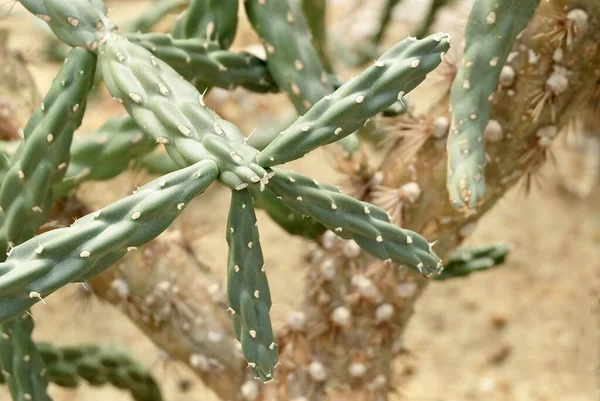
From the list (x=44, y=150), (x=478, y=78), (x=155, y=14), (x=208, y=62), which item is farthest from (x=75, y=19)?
(x=155, y=14)

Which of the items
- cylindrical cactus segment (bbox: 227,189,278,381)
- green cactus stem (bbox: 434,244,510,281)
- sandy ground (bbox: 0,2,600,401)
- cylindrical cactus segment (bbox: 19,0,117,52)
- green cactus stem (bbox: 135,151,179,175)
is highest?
cylindrical cactus segment (bbox: 19,0,117,52)

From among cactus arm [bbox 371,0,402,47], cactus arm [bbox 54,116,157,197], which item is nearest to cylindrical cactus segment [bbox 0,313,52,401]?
cactus arm [bbox 54,116,157,197]

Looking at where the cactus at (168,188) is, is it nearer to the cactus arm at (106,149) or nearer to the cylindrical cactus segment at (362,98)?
the cylindrical cactus segment at (362,98)

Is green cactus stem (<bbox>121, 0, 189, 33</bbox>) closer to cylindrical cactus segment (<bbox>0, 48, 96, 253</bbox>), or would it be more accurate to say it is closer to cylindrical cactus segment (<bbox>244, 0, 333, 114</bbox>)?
cylindrical cactus segment (<bbox>244, 0, 333, 114</bbox>)

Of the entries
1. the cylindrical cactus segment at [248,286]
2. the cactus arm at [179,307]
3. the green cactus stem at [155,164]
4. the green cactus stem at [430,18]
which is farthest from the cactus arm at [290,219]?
the green cactus stem at [430,18]

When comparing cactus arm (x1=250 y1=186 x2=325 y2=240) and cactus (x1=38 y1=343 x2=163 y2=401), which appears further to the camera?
cactus (x1=38 y1=343 x2=163 y2=401)

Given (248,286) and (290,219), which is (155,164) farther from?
(248,286)

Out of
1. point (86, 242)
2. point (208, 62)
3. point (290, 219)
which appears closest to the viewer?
point (86, 242)
